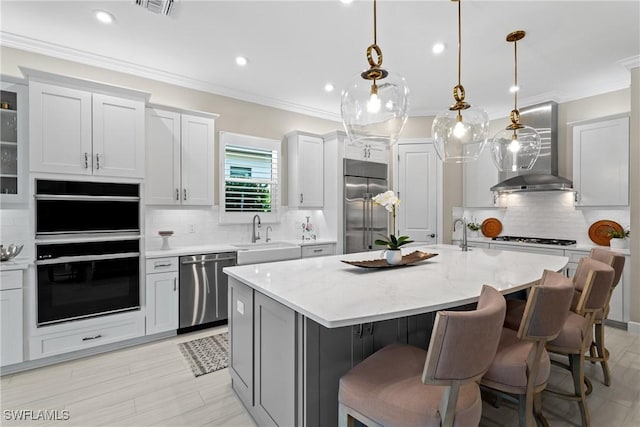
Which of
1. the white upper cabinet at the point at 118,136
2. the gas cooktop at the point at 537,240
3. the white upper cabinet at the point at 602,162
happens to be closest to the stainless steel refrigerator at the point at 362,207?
the gas cooktop at the point at 537,240

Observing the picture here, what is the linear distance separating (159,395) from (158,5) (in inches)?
121

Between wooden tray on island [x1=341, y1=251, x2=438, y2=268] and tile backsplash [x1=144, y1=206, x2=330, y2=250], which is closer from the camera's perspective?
wooden tray on island [x1=341, y1=251, x2=438, y2=268]

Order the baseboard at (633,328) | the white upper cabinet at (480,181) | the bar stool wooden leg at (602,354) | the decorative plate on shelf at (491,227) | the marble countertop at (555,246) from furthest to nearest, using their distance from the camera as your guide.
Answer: the decorative plate on shelf at (491,227)
the white upper cabinet at (480,181)
the marble countertop at (555,246)
the baseboard at (633,328)
the bar stool wooden leg at (602,354)

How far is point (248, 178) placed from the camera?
452 cm

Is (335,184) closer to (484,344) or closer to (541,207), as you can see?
(541,207)

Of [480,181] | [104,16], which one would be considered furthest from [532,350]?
[480,181]

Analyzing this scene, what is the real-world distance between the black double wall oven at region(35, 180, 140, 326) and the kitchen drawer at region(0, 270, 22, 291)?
12cm

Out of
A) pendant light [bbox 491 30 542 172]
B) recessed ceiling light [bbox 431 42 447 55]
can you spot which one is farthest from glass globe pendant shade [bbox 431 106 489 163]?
recessed ceiling light [bbox 431 42 447 55]

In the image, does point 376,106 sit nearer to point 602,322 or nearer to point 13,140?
point 602,322

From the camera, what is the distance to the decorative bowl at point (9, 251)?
→ 2708 millimetres

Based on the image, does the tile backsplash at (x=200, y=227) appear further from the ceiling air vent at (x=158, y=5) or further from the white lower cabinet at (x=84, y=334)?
the ceiling air vent at (x=158, y=5)

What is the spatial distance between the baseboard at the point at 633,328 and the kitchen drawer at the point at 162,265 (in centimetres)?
516

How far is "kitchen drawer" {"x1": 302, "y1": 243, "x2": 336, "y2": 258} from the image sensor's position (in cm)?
446
